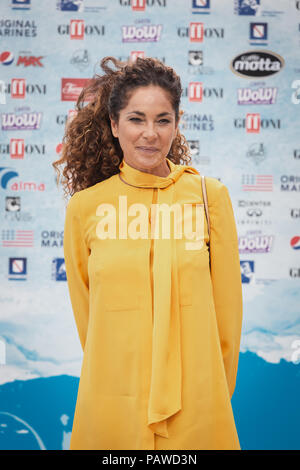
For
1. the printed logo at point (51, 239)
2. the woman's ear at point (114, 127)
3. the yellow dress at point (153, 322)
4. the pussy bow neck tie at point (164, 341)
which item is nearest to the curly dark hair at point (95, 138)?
the woman's ear at point (114, 127)

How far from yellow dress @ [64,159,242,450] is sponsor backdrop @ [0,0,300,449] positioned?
145cm

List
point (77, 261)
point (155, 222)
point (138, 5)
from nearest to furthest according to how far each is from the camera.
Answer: point (155, 222) < point (77, 261) < point (138, 5)

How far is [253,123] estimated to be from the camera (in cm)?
295

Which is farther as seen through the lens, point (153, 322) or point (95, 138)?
point (95, 138)

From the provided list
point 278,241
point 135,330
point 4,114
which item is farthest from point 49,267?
point 135,330

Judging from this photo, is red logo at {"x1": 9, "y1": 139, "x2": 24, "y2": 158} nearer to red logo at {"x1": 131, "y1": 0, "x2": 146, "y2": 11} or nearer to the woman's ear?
red logo at {"x1": 131, "y1": 0, "x2": 146, "y2": 11}

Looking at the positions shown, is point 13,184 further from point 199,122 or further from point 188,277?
point 188,277

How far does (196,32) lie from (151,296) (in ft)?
6.80

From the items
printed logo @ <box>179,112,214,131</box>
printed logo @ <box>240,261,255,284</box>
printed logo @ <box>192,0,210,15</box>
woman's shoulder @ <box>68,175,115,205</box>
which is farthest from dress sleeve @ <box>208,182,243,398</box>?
printed logo @ <box>192,0,210,15</box>

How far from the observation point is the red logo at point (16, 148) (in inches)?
116

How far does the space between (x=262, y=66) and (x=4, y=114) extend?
163cm

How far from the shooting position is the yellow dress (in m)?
1.41

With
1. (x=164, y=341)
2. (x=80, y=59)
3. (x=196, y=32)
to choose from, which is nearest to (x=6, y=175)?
(x=80, y=59)

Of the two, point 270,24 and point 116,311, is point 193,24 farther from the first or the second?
point 116,311
